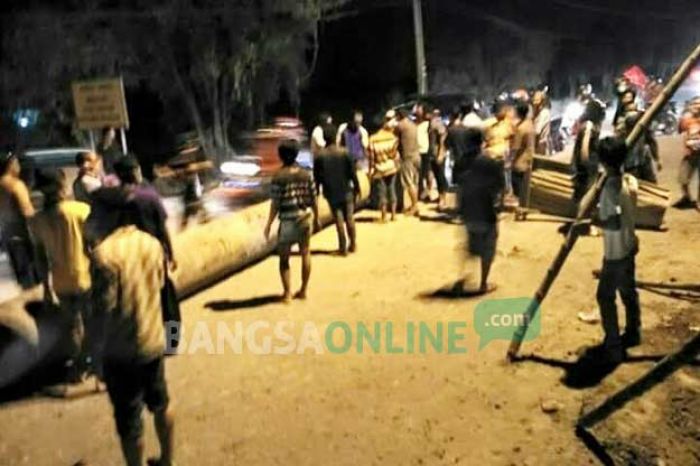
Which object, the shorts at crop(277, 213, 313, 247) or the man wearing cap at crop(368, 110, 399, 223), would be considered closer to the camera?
the shorts at crop(277, 213, 313, 247)

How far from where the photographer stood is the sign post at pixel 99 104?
10055 mm

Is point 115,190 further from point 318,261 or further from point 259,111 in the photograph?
point 259,111

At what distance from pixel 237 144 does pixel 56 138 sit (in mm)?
6176

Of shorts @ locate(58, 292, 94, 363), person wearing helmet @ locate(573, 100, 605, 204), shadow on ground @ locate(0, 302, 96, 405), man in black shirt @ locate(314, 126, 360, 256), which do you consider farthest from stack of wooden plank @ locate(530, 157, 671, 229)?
shadow on ground @ locate(0, 302, 96, 405)

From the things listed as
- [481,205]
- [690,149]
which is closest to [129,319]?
[481,205]

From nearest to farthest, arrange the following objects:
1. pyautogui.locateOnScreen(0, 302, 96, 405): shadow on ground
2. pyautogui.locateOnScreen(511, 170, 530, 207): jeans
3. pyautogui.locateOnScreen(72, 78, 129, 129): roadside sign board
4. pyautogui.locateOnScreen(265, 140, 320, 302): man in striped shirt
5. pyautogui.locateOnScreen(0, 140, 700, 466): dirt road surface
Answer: pyautogui.locateOnScreen(0, 140, 700, 466): dirt road surface
pyautogui.locateOnScreen(0, 302, 96, 405): shadow on ground
pyautogui.locateOnScreen(265, 140, 320, 302): man in striped shirt
pyautogui.locateOnScreen(72, 78, 129, 129): roadside sign board
pyautogui.locateOnScreen(511, 170, 530, 207): jeans

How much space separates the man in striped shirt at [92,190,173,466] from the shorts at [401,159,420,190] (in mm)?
8616

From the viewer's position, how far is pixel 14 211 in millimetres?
7559

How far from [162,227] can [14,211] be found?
7.16 feet

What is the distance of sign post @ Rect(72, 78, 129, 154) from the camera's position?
396 inches

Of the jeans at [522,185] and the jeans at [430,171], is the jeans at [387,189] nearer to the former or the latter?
the jeans at [430,171]

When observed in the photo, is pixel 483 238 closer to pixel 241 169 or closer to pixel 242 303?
pixel 242 303

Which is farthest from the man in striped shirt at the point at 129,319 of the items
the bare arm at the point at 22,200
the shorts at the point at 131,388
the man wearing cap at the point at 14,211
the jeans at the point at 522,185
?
the jeans at the point at 522,185

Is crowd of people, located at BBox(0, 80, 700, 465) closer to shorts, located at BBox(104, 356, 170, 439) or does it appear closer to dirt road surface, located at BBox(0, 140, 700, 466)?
shorts, located at BBox(104, 356, 170, 439)
